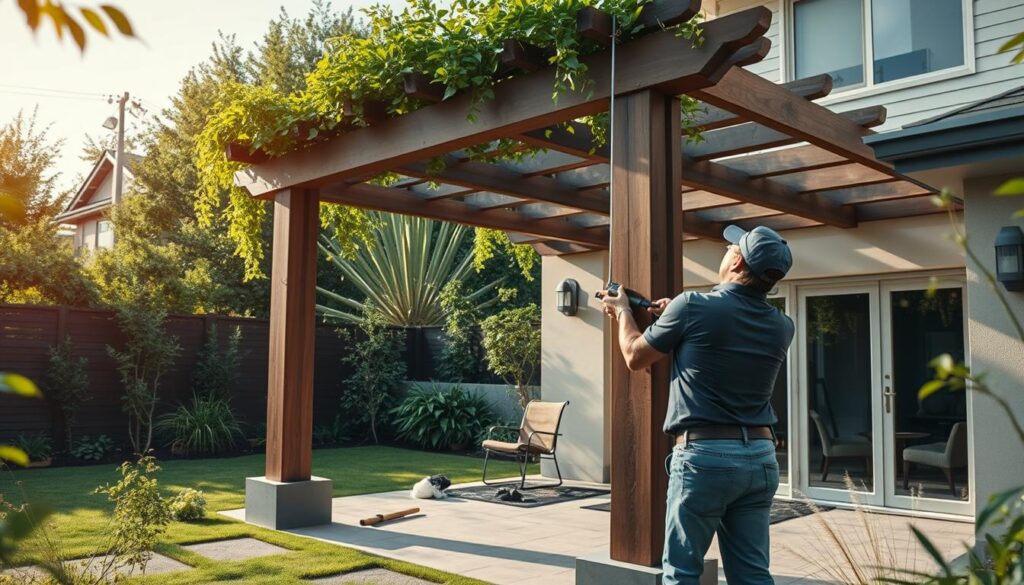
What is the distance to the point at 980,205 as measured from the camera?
541cm

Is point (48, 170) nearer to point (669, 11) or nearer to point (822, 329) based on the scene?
point (822, 329)

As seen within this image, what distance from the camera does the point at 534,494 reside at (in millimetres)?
8289

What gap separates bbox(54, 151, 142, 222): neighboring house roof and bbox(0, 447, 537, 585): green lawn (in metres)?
17.0

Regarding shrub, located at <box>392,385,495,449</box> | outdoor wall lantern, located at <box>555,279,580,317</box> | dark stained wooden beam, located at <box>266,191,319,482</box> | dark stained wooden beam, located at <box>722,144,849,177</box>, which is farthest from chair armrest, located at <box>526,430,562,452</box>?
dark stained wooden beam, located at <box>722,144,849,177</box>

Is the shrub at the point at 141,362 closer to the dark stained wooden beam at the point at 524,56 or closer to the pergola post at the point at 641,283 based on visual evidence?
the dark stained wooden beam at the point at 524,56

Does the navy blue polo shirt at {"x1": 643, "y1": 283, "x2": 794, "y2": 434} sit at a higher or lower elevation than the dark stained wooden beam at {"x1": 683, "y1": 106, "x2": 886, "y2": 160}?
lower

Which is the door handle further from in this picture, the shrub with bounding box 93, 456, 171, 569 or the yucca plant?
the yucca plant

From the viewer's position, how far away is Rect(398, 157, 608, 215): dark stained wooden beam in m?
6.19

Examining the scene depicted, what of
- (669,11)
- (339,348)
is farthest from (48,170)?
Result: (669,11)

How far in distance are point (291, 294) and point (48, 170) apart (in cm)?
1253

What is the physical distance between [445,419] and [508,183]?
6.06 metres

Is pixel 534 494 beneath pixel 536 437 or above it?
beneath

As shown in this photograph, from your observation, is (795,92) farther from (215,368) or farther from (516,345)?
(215,368)

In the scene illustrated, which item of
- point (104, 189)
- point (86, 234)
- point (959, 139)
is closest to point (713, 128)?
point (959, 139)
